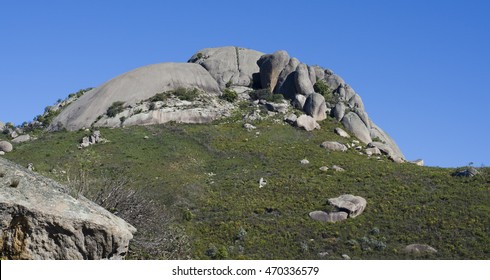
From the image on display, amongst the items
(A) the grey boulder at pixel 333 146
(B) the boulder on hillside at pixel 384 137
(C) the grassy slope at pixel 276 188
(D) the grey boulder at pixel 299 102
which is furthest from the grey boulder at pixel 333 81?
(A) the grey boulder at pixel 333 146

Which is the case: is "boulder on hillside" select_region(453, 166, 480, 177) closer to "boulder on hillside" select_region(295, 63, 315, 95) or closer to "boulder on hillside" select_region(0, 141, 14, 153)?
"boulder on hillside" select_region(295, 63, 315, 95)

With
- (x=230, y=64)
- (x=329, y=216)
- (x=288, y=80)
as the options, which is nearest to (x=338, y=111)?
(x=288, y=80)

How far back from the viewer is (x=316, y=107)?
80500 millimetres

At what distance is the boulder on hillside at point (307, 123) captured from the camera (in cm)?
7662

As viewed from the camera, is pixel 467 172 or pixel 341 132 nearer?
pixel 467 172

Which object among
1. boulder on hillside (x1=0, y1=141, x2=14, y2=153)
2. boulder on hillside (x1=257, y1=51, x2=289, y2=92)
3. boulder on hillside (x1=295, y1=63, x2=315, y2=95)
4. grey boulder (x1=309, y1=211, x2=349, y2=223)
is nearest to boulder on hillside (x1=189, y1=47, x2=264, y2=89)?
boulder on hillside (x1=257, y1=51, x2=289, y2=92)

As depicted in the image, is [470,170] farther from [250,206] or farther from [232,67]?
[232,67]

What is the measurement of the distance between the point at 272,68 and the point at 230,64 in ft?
23.3

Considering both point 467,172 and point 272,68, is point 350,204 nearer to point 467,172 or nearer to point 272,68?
point 467,172

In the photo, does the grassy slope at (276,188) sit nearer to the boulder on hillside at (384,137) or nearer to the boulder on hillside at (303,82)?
the boulder on hillside at (303,82)

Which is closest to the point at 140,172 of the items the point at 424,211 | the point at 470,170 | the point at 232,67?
the point at 424,211

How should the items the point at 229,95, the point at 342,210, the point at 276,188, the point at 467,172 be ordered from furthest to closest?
the point at 229,95 < the point at 467,172 < the point at 276,188 < the point at 342,210

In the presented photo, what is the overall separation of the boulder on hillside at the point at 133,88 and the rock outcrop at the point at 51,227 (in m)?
64.2

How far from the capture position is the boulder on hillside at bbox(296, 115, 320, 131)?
251ft
